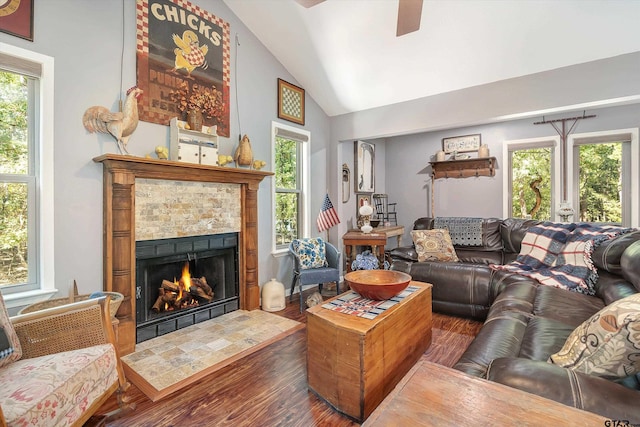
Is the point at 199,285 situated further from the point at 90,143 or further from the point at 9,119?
the point at 9,119

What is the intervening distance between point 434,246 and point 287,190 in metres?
2.06

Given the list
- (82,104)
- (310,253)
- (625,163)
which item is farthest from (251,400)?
(625,163)

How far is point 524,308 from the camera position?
7.24 ft

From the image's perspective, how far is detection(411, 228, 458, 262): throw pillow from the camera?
150 inches

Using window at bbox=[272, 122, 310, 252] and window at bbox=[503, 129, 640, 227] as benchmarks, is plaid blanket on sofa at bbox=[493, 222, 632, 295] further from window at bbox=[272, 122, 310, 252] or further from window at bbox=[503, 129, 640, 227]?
window at bbox=[272, 122, 310, 252]

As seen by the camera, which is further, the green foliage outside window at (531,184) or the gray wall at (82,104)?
the green foliage outside window at (531,184)

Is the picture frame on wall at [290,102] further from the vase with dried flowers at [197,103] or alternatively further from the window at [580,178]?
the window at [580,178]

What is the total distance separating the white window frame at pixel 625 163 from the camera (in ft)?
12.5

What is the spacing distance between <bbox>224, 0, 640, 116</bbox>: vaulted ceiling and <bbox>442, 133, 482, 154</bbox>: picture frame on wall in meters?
1.61

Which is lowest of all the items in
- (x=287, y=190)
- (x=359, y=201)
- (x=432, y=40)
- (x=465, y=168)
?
(x=359, y=201)

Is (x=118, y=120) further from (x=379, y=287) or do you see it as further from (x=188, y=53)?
(x=379, y=287)

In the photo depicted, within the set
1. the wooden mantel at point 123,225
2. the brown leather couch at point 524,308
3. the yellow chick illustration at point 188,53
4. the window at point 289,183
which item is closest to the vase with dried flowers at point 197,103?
the yellow chick illustration at point 188,53

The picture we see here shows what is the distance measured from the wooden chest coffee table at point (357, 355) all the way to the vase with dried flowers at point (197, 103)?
89.1 inches

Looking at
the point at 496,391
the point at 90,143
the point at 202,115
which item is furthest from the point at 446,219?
the point at 90,143
